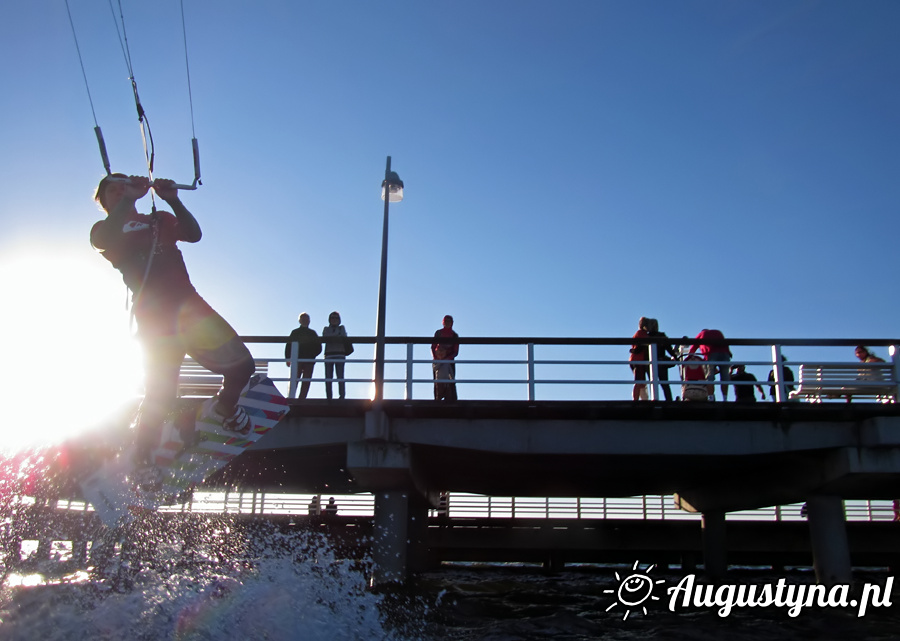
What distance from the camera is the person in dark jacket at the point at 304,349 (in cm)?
1208

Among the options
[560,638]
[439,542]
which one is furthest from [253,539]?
[439,542]

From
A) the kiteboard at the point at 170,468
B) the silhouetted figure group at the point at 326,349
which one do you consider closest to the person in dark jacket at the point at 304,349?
the silhouetted figure group at the point at 326,349

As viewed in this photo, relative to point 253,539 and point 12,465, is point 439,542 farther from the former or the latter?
point 12,465

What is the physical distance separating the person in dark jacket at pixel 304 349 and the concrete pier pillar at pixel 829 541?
9.23 metres

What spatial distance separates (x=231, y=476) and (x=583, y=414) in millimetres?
7590

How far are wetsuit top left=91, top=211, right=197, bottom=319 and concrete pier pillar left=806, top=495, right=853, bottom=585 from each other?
11601mm

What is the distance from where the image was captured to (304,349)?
1277cm

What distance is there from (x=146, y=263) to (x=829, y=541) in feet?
39.7

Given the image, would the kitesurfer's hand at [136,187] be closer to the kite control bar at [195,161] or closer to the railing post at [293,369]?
the kite control bar at [195,161]

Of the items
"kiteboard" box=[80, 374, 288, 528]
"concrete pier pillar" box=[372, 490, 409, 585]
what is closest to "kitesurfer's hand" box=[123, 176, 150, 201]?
"kiteboard" box=[80, 374, 288, 528]

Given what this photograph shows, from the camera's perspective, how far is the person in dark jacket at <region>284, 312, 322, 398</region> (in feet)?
39.6

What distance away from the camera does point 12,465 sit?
5.53 meters

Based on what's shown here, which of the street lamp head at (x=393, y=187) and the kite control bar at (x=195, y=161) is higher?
the street lamp head at (x=393, y=187)

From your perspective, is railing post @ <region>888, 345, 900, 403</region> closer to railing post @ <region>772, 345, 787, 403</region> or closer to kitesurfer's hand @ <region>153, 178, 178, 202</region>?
railing post @ <region>772, 345, 787, 403</region>
